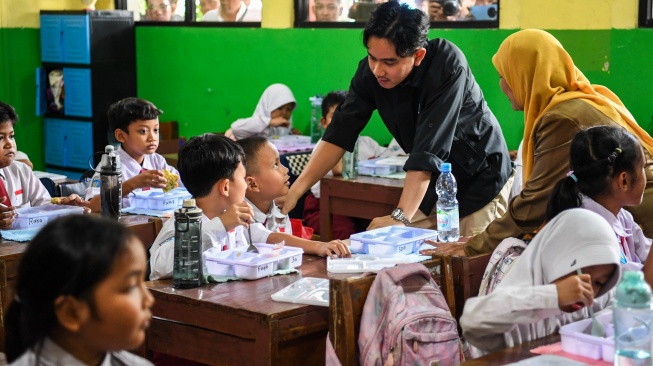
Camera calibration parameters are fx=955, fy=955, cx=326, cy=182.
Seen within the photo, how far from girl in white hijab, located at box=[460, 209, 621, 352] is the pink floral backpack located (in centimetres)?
26

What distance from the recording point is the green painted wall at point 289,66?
5.50 metres

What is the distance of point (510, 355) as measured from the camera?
221 cm

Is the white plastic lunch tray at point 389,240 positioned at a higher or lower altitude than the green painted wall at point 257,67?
lower

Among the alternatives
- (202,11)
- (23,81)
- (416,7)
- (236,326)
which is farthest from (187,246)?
(23,81)

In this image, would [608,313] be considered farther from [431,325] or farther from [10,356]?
[10,356]

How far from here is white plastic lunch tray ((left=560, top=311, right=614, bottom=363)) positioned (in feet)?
7.05

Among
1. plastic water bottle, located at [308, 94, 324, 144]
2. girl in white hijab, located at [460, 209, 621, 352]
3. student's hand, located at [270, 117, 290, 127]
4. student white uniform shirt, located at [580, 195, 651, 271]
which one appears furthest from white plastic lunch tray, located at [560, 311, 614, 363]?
student's hand, located at [270, 117, 290, 127]

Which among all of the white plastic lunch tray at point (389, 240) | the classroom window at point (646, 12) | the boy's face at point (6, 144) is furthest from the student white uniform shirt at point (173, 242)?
the classroom window at point (646, 12)

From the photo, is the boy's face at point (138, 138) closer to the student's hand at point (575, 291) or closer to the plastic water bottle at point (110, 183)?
the plastic water bottle at point (110, 183)

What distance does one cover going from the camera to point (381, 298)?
8.42 ft

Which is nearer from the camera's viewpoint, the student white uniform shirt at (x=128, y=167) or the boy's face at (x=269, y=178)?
the boy's face at (x=269, y=178)

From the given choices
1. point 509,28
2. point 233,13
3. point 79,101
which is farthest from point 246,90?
point 509,28

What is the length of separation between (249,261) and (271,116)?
418 cm

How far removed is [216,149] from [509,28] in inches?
125
